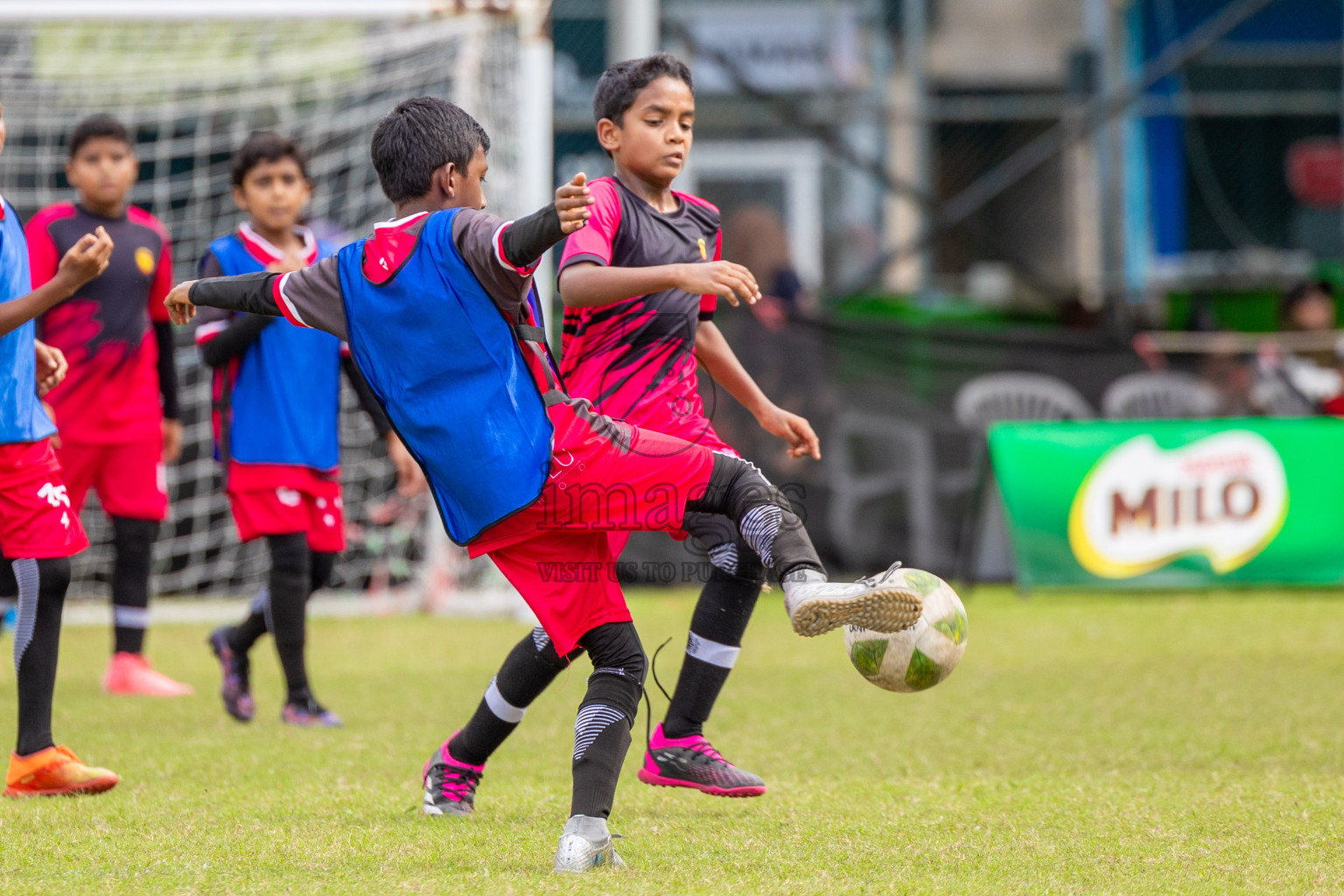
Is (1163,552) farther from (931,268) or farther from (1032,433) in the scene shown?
(931,268)

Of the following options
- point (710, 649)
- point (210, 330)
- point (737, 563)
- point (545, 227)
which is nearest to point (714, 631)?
point (710, 649)

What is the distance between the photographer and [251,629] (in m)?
5.24

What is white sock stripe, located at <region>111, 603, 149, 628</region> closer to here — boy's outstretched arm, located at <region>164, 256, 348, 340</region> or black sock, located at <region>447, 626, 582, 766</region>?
black sock, located at <region>447, 626, 582, 766</region>

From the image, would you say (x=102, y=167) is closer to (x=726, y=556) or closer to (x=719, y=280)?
(x=726, y=556)

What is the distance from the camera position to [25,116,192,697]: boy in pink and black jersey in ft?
18.9

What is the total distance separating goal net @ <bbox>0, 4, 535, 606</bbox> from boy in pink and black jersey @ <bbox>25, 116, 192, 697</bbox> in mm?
2334

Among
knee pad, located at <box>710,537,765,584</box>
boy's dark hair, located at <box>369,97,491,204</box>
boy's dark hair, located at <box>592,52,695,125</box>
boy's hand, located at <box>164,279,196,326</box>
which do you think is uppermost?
boy's dark hair, located at <box>592,52,695,125</box>

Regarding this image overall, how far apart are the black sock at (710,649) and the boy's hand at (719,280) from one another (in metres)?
1.14

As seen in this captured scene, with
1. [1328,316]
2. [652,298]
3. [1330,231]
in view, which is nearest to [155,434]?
[652,298]

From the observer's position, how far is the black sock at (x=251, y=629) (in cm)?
520

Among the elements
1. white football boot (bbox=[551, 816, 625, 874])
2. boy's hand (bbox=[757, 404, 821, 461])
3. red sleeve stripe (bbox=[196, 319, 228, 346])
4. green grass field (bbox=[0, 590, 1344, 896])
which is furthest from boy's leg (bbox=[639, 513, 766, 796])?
red sleeve stripe (bbox=[196, 319, 228, 346])

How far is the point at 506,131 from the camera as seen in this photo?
8.36 metres

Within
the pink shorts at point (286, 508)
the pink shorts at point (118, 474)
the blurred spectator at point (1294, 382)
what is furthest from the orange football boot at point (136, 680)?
the blurred spectator at point (1294, 382)

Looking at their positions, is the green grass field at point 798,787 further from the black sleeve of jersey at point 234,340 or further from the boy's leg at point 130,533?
the black sleeve of jersey at point 234,340
